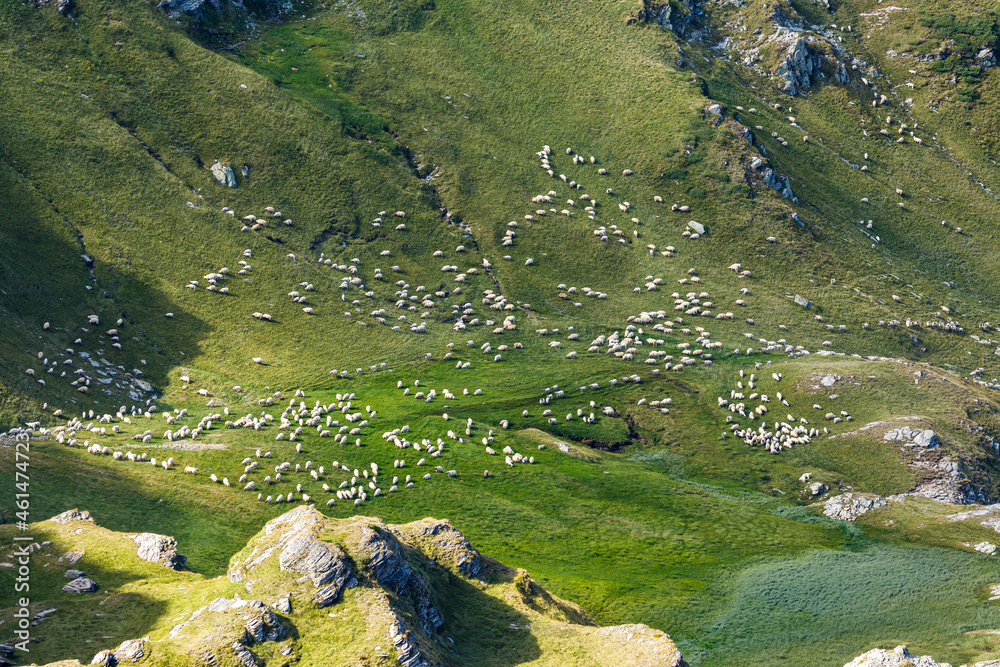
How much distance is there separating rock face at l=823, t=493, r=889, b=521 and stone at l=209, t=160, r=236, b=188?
90.9 m

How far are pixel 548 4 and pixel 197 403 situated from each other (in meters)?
112

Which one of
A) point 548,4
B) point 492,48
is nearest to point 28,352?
point 492,48

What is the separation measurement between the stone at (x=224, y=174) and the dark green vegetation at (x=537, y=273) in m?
2.56

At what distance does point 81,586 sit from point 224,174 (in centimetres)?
8273

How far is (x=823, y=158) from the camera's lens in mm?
146375

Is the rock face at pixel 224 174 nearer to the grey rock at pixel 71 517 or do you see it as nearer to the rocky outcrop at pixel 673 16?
the grey rock at pixel 71 517

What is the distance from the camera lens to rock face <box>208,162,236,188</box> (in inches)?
4584

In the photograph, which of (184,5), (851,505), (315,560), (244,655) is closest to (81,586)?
(315,560)

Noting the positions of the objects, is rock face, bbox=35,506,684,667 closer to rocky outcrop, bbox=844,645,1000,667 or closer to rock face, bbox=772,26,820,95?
rocky outcrop, bbox=844,645,1000,667

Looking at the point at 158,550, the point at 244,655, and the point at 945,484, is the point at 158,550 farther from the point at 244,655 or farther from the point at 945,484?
the point at 945,484

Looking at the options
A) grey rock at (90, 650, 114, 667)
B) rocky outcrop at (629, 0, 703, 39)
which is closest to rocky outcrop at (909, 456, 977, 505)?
grey rock at (90, 650, 114, 667)

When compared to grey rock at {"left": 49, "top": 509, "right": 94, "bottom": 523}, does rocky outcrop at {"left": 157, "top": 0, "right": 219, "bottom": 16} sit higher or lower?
higher

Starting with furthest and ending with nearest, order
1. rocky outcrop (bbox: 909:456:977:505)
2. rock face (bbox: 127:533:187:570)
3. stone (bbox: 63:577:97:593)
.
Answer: rocky outcrop (bbox: 909:456:977:505), rock face (bbox: 127:533:187:570), stone (bbox: 63:577:97:593)

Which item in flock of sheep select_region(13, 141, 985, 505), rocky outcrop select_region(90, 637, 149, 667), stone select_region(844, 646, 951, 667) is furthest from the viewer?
flock of sheep select_region(13, 141, 985, 505)
